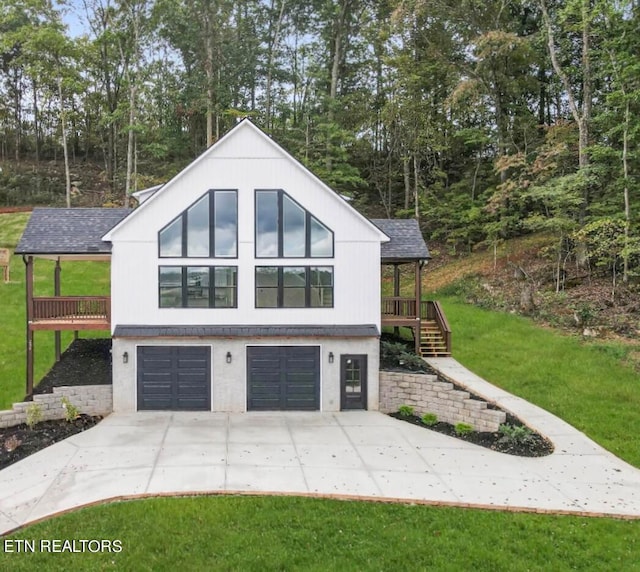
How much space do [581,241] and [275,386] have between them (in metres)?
15.3

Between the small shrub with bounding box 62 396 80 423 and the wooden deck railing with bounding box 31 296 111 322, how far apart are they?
2.53 m

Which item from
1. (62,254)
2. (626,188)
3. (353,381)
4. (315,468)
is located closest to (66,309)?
(62,254)

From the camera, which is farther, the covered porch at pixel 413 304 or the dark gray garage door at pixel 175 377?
the covered porch at pixel 413 304

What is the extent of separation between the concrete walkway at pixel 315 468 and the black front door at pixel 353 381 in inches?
Result: 48.3

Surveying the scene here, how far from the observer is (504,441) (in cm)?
1117

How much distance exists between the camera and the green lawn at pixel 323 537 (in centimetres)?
683

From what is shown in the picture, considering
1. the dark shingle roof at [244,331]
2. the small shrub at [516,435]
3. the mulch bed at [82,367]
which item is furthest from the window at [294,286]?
the small shrub at [516,435]

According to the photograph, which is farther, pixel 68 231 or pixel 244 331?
pixel 68 231

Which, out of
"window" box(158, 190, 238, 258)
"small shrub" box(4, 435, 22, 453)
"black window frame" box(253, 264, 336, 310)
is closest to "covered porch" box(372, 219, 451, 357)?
"black window frame" box(253, 264, 336, 310)

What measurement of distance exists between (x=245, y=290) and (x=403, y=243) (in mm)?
5480

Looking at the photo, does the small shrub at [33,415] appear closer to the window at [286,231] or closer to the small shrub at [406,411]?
the window at [286,231]

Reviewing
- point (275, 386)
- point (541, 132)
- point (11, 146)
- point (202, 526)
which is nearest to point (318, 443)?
point (275, 386)

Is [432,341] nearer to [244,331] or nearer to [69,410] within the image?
[244,331]

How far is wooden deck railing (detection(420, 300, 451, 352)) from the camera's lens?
16848 millimetres
